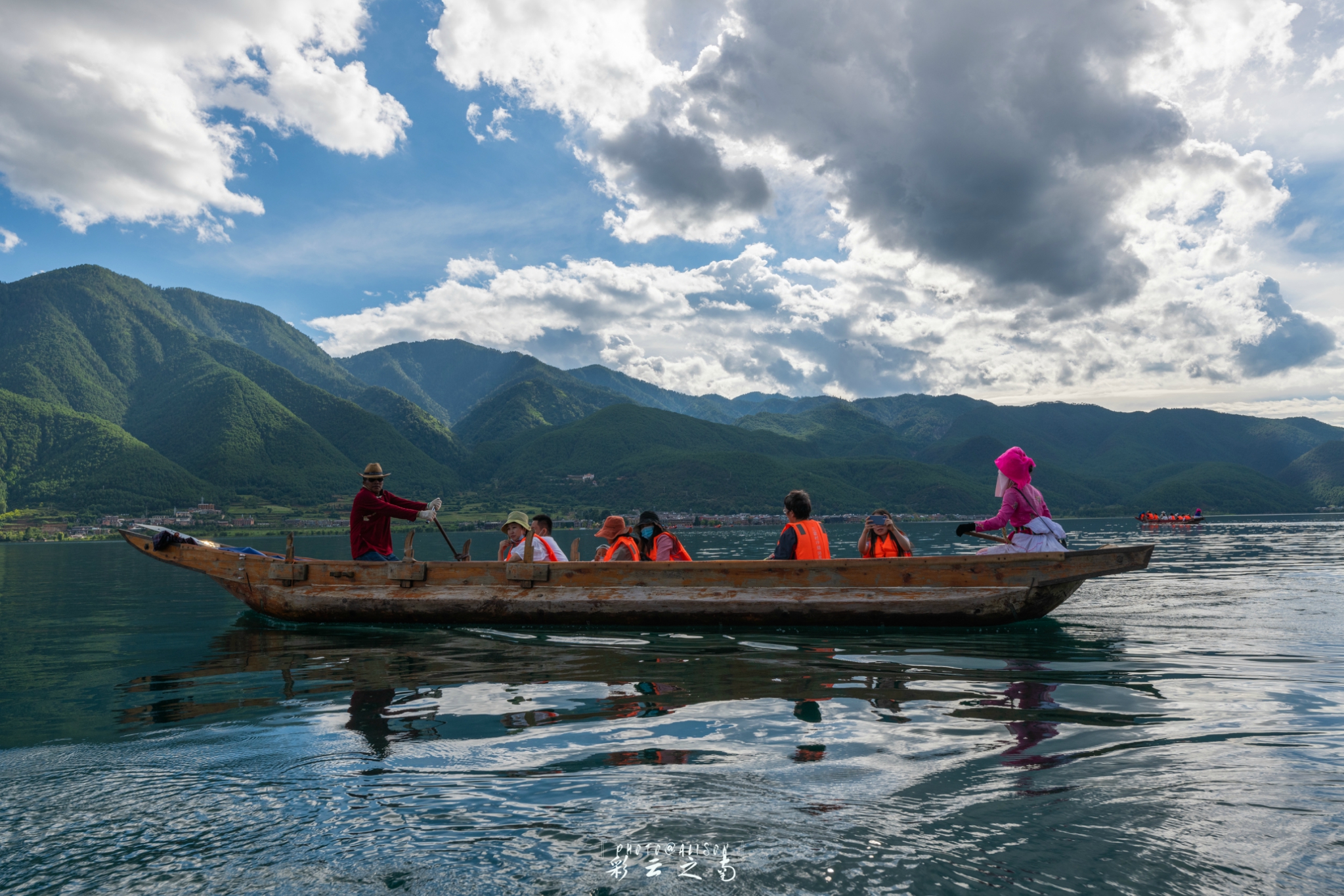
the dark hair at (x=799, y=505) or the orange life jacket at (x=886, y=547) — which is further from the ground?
the dark hair at (x=799, y=505)

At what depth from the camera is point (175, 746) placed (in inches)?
195

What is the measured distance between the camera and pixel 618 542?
1152cm

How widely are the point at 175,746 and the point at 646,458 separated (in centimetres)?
18685

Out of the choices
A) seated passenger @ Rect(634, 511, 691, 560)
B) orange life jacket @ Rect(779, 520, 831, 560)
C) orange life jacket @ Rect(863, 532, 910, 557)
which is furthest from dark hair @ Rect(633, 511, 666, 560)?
orange life jacket @ Rect(863, 532, 910, 557)

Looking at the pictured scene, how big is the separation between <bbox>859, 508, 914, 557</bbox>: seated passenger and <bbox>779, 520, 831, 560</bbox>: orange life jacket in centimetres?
116

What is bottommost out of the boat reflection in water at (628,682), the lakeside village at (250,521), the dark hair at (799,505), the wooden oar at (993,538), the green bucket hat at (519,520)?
the lakeside village at (250,521)

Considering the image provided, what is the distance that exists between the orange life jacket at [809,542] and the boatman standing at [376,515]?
5967 millimetres

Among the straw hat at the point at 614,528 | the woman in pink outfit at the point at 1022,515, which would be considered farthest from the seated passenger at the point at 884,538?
the straw hat at the point at 614,528

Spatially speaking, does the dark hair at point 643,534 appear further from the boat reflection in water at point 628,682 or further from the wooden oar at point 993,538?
the wooden oar at point 993,538

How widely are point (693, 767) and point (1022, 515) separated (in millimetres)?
8400

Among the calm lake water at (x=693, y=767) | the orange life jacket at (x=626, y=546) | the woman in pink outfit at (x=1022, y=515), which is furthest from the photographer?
the orange life jacket at (x=626, y=546)

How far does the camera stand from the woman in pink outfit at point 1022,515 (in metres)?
10.2

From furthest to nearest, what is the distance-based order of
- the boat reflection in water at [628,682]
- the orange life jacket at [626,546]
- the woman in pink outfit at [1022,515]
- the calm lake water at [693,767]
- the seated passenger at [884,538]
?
the orange life jacket at [626,546] → the seated passenger at [884,538] → the woman in pink outfit at [1022,515] → the boat reflection in water at [628,682] → the calm lake water at [693,767]

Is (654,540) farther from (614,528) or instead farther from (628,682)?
(628,682)
